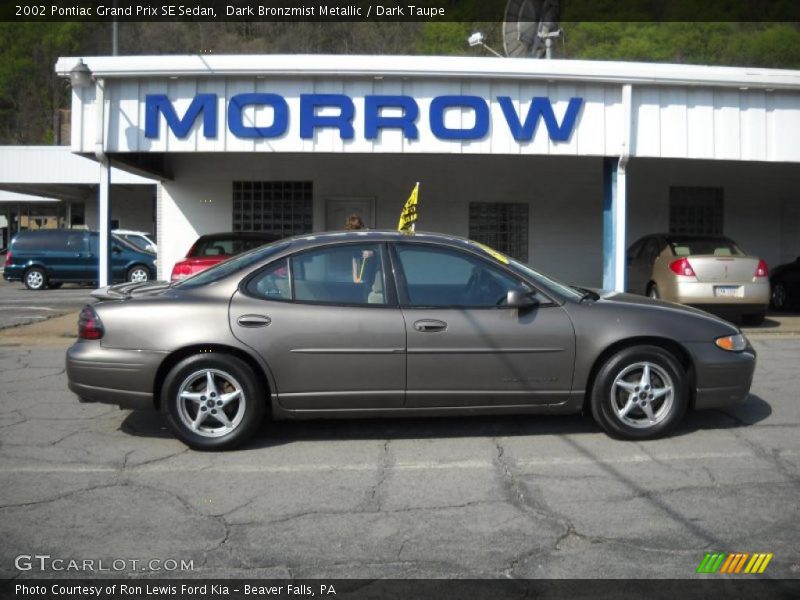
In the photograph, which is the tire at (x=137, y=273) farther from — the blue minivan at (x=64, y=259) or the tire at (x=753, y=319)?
the tire at (x=753, y=319)

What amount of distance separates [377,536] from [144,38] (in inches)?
1868

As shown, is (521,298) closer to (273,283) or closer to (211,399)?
(273,283)

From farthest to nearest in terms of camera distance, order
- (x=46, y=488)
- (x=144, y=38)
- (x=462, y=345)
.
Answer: (x=144, y=38) < (x=462, y=345) < (x=46, y=488)

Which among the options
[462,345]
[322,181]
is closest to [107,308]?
[462,345]

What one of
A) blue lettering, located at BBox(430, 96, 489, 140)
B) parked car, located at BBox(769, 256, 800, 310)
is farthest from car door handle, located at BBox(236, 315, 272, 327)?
parked car, located at BBox(769, 256, 800, 310)

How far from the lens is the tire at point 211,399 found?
5.18 meters

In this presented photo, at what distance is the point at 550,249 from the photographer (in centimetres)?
1596

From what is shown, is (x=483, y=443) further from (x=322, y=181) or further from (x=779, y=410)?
(x=322, y=181)

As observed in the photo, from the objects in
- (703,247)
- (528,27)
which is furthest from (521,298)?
(528,27)

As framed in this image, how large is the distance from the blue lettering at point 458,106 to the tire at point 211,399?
6.88m

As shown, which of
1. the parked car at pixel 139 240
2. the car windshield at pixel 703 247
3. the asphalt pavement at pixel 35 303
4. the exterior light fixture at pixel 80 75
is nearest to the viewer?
the exterior light fixture at pixel 80 75

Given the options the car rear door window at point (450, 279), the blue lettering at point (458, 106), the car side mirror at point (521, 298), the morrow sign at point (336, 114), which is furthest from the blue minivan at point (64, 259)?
the car side mirror at point (521, 298)

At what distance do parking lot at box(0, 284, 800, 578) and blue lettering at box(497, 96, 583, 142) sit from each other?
5959 mm

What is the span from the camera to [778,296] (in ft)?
47.5
